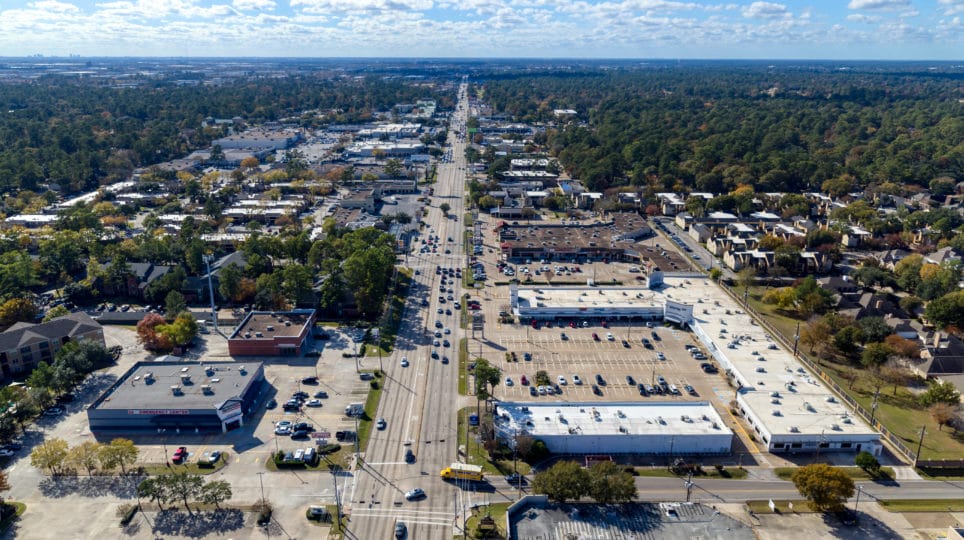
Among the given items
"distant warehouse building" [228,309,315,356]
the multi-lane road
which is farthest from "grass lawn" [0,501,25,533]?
"distant warehouse building" [228,309,315,356]

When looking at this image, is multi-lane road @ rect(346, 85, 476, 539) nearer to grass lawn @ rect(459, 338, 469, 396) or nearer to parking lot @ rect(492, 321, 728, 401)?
grass lawn @ rect(459, 338, 469, 396)

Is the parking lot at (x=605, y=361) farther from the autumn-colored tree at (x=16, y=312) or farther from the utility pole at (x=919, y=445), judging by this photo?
the autumn-colored tree at (x=16, y=312)

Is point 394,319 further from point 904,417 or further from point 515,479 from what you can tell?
point 904,417

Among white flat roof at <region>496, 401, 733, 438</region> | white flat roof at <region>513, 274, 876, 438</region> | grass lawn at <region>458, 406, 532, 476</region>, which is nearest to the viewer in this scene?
grass lawn at <region>458, 406, 532, 476</region>

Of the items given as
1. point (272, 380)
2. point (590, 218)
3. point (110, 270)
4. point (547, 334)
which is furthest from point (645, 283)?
point (110, 270)

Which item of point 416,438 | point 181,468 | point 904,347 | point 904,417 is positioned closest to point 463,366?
point 416,438

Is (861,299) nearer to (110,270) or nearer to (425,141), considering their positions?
(110,270)

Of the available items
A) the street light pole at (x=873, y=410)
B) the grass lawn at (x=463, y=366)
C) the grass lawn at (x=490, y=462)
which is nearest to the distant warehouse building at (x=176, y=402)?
the grass lawn at (x=463, y=366)
